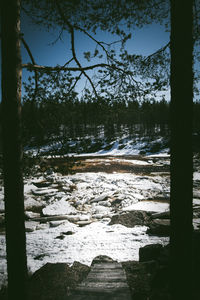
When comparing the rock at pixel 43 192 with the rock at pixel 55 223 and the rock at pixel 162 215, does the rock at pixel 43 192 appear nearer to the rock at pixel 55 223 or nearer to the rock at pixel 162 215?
the rock at pixel 55 223

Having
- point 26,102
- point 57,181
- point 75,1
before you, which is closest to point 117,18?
point 75,1

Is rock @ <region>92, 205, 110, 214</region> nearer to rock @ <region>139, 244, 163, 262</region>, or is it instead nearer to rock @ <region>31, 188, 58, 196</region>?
rock @ <region>31, 188, 58, 196</region>

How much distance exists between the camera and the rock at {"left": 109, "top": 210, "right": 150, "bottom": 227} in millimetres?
→ 6987

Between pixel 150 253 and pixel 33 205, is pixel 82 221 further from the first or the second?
pixel 150 253

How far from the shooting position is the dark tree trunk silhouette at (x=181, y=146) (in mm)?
2262

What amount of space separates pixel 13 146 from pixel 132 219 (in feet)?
20.8

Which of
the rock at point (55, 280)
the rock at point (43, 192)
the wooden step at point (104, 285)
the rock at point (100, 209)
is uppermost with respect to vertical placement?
the wooden step at point (104, 285)

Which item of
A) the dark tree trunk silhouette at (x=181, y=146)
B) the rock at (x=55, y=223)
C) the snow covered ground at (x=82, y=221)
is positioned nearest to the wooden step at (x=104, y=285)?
the dark tree trunk silhouette at (x=181, y=146)

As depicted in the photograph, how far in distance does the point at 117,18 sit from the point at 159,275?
19.2ft

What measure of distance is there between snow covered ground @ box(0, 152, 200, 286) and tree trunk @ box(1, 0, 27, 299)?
5.92 ft

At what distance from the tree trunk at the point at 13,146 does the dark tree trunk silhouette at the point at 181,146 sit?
2.34 meters

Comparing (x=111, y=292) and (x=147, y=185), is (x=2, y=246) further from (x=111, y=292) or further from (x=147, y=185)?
(x=147, y=185)

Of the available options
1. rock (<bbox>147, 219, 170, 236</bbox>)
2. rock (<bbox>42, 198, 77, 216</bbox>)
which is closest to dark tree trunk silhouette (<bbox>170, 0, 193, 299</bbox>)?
rock (<bbox>147, 219, 170, 236</bbox>)

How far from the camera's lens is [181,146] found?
235 centimetres
